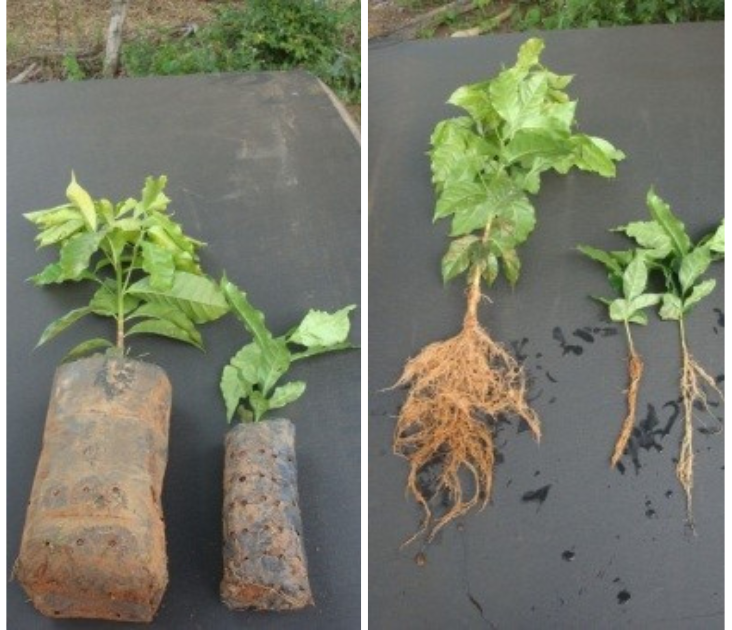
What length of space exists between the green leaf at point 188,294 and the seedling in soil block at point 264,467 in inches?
1.1

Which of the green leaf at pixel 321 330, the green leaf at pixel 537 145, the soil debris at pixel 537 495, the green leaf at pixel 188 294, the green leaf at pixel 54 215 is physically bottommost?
the soil debris at pixel 537 495

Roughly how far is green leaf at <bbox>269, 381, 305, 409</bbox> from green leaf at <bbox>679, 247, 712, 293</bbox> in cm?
63

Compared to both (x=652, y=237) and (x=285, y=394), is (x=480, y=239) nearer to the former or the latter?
(x=652, y=237)

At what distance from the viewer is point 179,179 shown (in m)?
2.12

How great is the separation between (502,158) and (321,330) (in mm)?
431

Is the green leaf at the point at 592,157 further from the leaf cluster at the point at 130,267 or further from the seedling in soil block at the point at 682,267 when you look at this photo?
the leaf cluster at the point at 130,267

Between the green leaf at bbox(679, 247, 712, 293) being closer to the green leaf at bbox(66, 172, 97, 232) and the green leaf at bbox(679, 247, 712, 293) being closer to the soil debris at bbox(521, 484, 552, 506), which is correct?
the soil debris at bbox(521, 484, 552, 506)

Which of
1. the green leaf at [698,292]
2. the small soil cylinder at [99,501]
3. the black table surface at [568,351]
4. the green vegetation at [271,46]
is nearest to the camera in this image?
the small soil cylinder at [99,501]

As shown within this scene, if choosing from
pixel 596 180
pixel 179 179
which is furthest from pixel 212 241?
pixel 596 180

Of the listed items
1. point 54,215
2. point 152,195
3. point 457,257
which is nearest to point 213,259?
point 152,195

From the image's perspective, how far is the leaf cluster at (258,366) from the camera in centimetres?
177

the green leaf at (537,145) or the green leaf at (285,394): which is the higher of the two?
the green leaf at (537,145)

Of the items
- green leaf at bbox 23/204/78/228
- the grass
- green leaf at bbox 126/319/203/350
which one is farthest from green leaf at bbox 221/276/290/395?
the grass

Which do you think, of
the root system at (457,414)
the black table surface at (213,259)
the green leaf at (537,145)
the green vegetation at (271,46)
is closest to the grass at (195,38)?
the green vegetation at (271,46)
